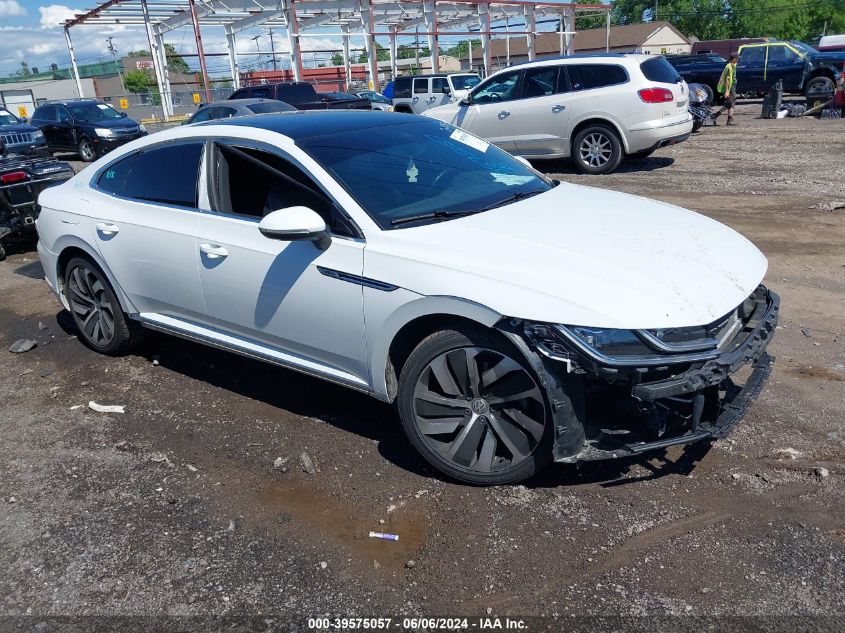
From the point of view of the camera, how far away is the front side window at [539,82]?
11.8m

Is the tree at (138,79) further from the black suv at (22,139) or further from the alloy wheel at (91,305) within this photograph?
the alloy wheel at (91,305)

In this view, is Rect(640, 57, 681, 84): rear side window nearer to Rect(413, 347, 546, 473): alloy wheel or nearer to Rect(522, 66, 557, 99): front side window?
Rect(522, 66, 557, 99): front side window

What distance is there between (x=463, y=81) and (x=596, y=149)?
1408 centimetres

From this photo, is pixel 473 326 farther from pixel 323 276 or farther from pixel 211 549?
pixel 211 549

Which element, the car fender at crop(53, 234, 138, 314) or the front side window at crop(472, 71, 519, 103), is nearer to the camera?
the car fender at crop(53, 234, 138, 314)

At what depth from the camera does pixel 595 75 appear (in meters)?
11.4

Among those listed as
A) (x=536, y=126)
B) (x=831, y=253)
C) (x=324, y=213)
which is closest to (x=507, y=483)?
(x=324, y=213)

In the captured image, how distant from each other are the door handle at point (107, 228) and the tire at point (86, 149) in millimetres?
16377

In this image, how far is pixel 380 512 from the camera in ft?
10.8

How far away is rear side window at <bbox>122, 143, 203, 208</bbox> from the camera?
4355mm

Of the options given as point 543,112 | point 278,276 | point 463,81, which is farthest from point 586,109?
point 463,81

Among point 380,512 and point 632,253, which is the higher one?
point 632,253

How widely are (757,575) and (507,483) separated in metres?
1.10

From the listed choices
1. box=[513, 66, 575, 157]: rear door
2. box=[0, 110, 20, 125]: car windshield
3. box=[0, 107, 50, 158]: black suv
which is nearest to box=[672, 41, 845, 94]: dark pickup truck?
box=[513, 66, 575, 157]: rear door
